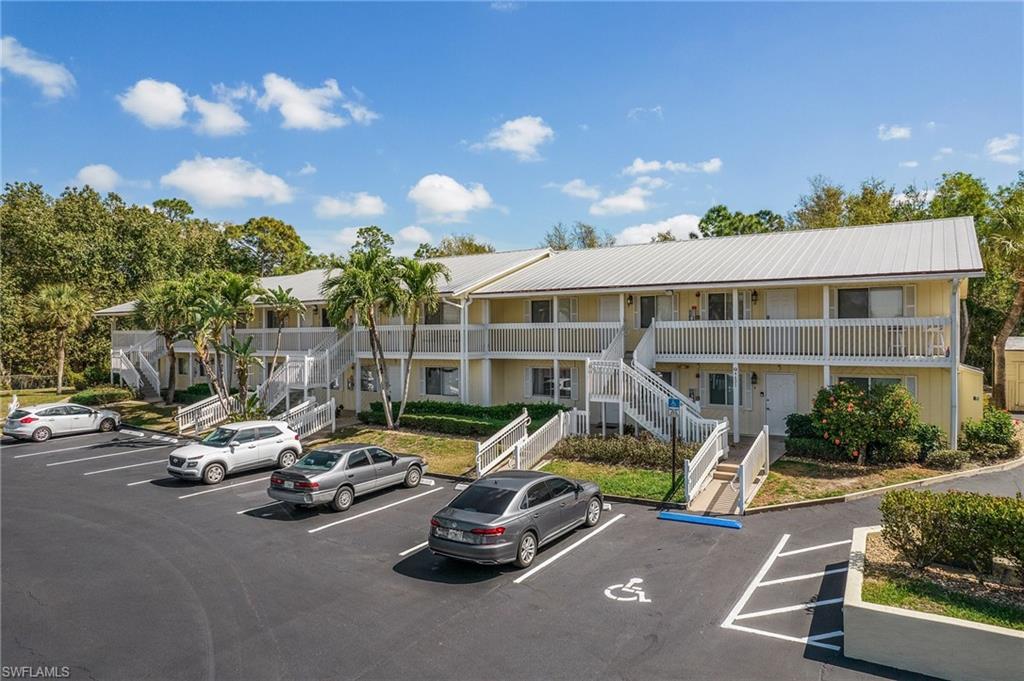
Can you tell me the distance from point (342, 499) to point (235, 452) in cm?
562

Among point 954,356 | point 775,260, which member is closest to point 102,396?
point 775,260

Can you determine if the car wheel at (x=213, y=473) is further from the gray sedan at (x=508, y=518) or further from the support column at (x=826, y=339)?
the support column at (x=826, y=339)

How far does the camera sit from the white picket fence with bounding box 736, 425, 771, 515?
46.4 ft

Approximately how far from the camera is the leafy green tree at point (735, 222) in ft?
156

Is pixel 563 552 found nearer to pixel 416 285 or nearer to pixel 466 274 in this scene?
pixel 416 285

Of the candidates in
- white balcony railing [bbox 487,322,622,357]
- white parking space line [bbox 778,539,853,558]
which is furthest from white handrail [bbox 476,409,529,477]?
white parking space line [bbox 778,539,853,558]

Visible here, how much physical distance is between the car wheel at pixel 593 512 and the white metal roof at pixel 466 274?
39.9 ft

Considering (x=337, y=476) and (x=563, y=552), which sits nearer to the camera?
(x=563, y=552)

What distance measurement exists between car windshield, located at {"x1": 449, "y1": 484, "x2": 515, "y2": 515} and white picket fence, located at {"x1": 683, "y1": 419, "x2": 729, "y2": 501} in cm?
527

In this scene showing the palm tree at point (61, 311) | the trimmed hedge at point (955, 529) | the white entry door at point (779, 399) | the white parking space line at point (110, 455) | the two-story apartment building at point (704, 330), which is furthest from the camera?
the palm tree at point (61, 311)

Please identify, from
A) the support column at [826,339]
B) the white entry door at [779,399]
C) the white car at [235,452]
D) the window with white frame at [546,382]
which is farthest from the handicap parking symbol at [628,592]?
the window with white frame at [546,382]

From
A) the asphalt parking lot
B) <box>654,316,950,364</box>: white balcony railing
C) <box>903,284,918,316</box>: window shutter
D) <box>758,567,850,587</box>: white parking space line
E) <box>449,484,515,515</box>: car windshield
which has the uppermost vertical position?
<box>903,284,918,316</box>: window shutter

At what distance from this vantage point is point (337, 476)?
15.0 meters

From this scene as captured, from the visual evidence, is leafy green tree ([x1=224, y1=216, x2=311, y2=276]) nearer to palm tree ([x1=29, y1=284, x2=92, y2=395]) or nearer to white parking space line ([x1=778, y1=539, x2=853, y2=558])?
palm tree ([x1=29, y1=284, x2=92, y2=395])
